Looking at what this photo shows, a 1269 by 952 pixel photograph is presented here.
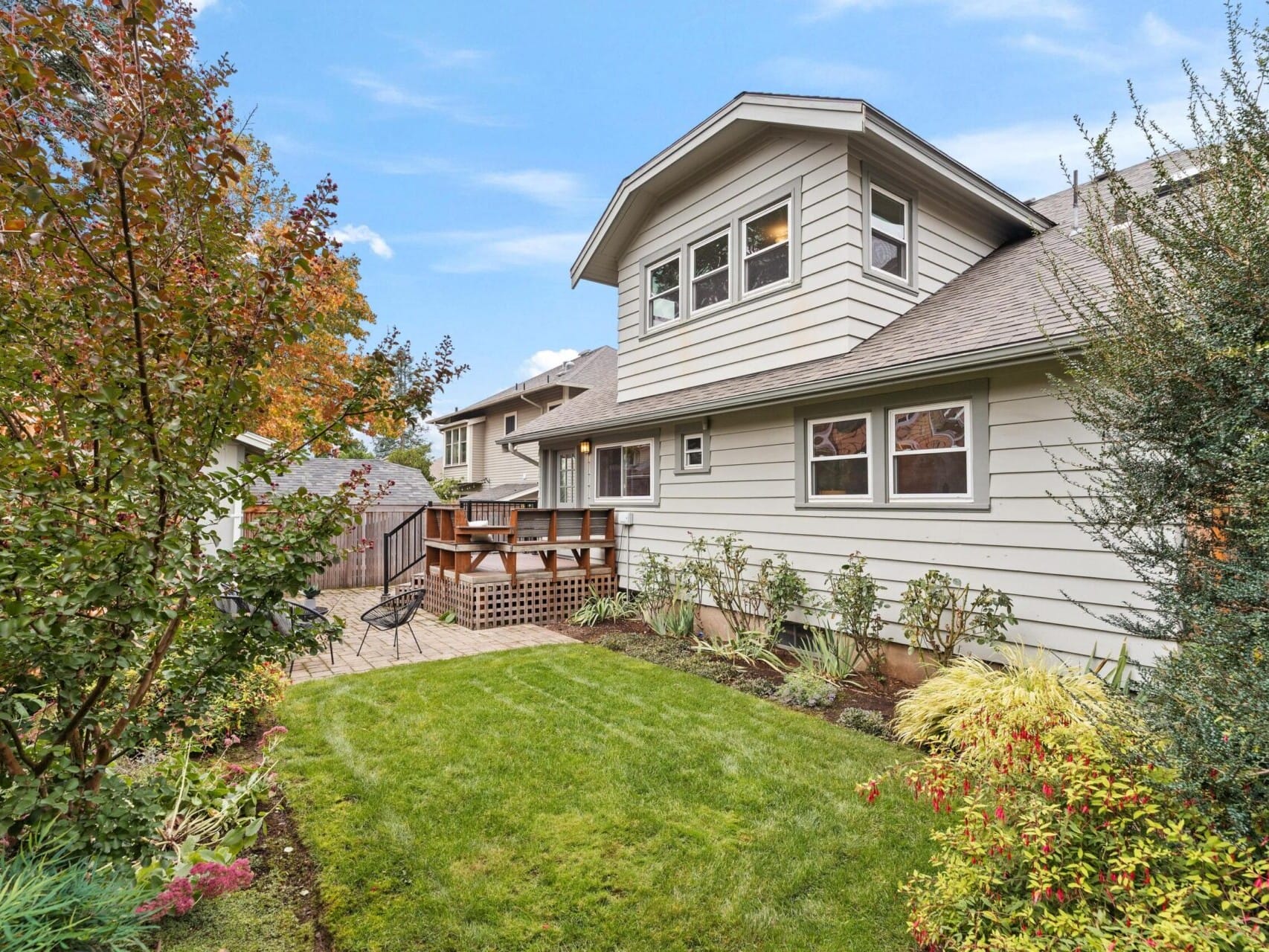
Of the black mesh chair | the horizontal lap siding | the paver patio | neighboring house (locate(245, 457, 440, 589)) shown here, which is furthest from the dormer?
neighboring house (locate(245, 457, 440, 589))

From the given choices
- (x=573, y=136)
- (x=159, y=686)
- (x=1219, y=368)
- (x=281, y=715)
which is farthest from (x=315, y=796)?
(x=573, y=136)

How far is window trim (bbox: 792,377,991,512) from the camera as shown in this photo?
17.3 ft

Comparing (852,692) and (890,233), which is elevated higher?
(890,233)

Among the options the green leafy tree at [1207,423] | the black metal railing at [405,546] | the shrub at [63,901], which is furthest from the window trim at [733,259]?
the black metal railing at [405,546]

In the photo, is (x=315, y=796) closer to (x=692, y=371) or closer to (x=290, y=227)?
(x=290, y=227)

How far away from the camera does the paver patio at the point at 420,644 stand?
22.0 ft

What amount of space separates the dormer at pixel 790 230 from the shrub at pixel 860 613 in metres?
2.52

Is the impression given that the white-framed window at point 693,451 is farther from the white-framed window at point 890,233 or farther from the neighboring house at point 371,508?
the neighboring house at point 371,508

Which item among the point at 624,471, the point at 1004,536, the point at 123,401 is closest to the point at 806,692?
the point at 1004,536

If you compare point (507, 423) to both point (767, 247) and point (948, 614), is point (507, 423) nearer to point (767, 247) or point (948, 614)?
point (767, 247)

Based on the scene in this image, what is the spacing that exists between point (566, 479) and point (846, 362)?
21.4 ft

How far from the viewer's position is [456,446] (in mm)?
25719

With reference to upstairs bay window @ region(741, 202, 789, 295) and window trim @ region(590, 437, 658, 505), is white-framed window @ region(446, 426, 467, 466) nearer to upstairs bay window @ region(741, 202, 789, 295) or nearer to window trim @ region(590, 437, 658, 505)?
window trim @ region(590, 437, 658, 505)

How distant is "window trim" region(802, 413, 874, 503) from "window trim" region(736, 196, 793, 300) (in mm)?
1844
